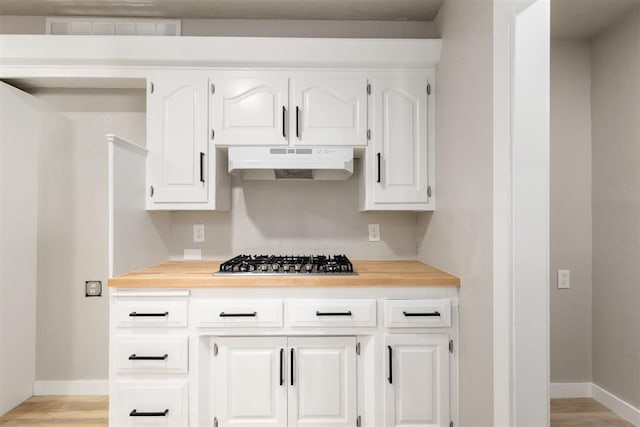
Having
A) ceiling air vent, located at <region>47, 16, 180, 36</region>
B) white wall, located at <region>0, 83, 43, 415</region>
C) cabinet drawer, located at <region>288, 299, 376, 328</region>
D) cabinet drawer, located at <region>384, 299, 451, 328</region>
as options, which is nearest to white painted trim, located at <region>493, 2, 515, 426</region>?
cabinet drawer, located at <region>384, 299, 451, 328</region>

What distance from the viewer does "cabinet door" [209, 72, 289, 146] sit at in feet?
7.32

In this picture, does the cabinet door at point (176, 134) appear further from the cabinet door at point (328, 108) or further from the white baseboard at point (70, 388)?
the white baseboard at point (70, 388)

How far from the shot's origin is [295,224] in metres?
2.63

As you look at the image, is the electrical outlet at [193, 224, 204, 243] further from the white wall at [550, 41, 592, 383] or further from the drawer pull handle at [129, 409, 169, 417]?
the white wall at [550, 41, 592, 383]

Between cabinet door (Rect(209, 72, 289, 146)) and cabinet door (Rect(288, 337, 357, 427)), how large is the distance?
3.97 ft

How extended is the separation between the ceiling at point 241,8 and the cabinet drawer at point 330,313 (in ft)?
6.11

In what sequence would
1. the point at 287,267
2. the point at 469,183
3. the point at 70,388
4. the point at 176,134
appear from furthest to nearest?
1. the point at 70,388
2. the point at 176,134
3. the point at 287,267
4. the point at 469,183

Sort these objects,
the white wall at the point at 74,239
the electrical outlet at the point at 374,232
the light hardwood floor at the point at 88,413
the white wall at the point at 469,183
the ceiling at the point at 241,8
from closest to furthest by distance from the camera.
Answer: the white wall at the point at 469,183
the light hardwood floor at the point at 88,413
the ceiling at the point at 241,8
the white wall at the point at 74,239
the electrical outlet at the point at 374,232

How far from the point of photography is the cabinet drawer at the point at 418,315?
6.15 feet

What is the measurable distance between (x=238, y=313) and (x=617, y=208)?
A: 2172 mm

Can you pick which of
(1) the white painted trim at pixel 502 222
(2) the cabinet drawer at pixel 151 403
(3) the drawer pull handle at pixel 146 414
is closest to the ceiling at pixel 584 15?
(1) the white painted trim at pixel 502 222

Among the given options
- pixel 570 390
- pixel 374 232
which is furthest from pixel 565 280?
pixel 374 232

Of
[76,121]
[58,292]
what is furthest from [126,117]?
[58,292]

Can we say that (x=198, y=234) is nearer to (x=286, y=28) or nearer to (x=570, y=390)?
(x=286, y=28)
